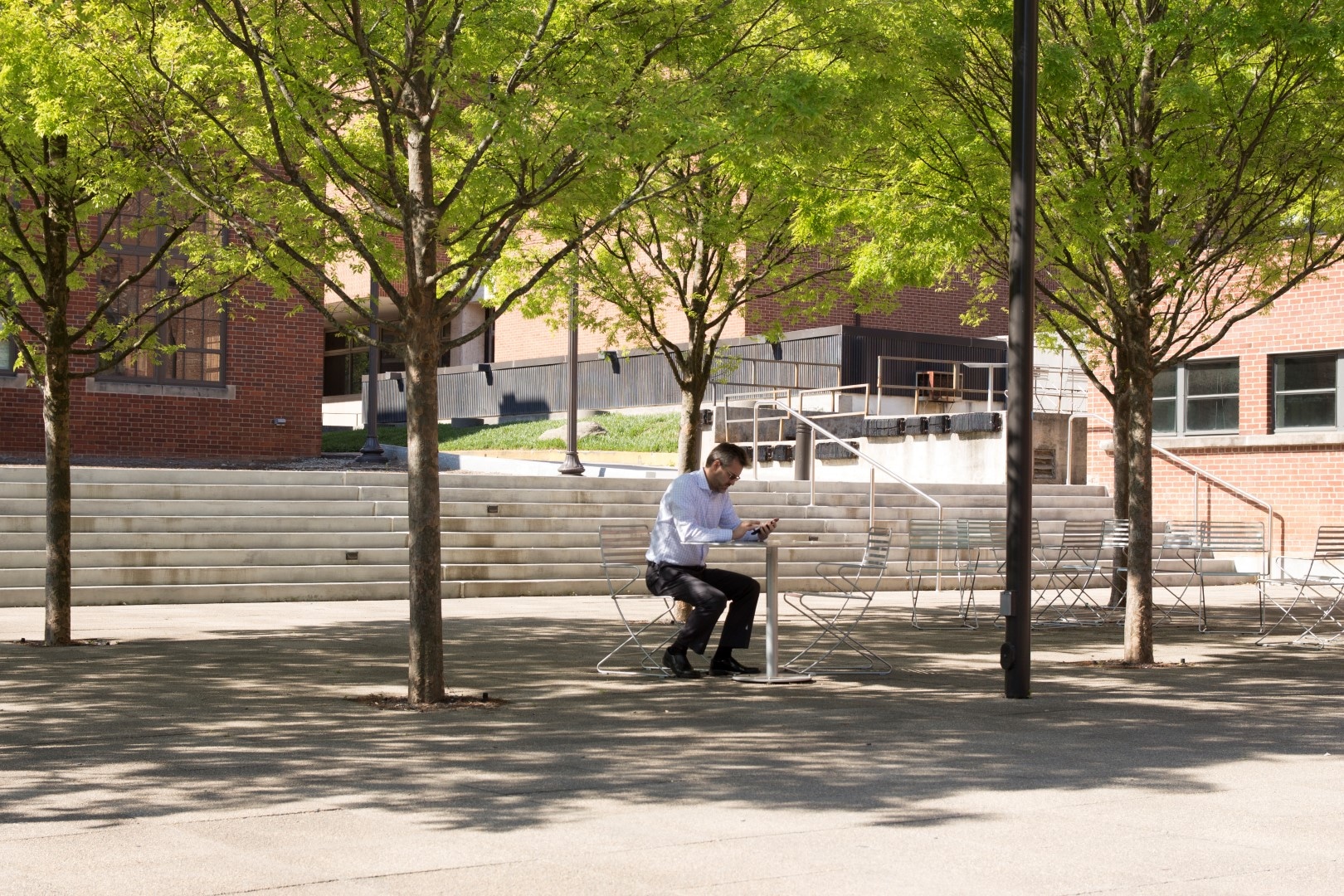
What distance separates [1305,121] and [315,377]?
1958 cm

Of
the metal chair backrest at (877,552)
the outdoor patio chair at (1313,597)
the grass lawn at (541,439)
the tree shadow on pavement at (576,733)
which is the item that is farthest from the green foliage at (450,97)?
the grass lawn at (541,439)

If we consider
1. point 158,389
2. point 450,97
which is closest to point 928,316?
point 158,389

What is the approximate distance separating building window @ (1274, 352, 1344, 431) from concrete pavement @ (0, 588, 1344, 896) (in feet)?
46.4

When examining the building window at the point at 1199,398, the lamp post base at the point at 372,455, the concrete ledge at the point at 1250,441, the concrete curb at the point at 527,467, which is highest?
the building window at the point at 1199,398

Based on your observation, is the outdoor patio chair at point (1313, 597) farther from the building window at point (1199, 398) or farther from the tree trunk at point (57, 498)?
the tree trunk at point (57, 498)

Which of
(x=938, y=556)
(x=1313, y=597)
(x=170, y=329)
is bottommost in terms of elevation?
(x=1313, y=597)

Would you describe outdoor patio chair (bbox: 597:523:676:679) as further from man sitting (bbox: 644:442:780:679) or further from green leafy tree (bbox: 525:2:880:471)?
green leafy tree (bbox: 525:2:880:471)

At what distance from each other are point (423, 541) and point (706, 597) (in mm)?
2053

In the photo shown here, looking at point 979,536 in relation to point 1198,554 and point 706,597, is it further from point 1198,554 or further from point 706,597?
point 706,597

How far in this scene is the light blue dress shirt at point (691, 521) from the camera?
10.2 m

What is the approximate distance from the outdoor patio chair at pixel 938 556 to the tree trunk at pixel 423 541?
244 inches

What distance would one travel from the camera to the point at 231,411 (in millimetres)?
26453

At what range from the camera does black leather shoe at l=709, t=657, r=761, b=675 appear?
10703 mm

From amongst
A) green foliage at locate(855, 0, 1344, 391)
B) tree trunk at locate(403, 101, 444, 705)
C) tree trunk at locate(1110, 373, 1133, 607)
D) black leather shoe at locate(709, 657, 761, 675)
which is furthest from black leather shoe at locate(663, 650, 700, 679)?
tree trunk at locate(1110, 373, 1133, 607)
